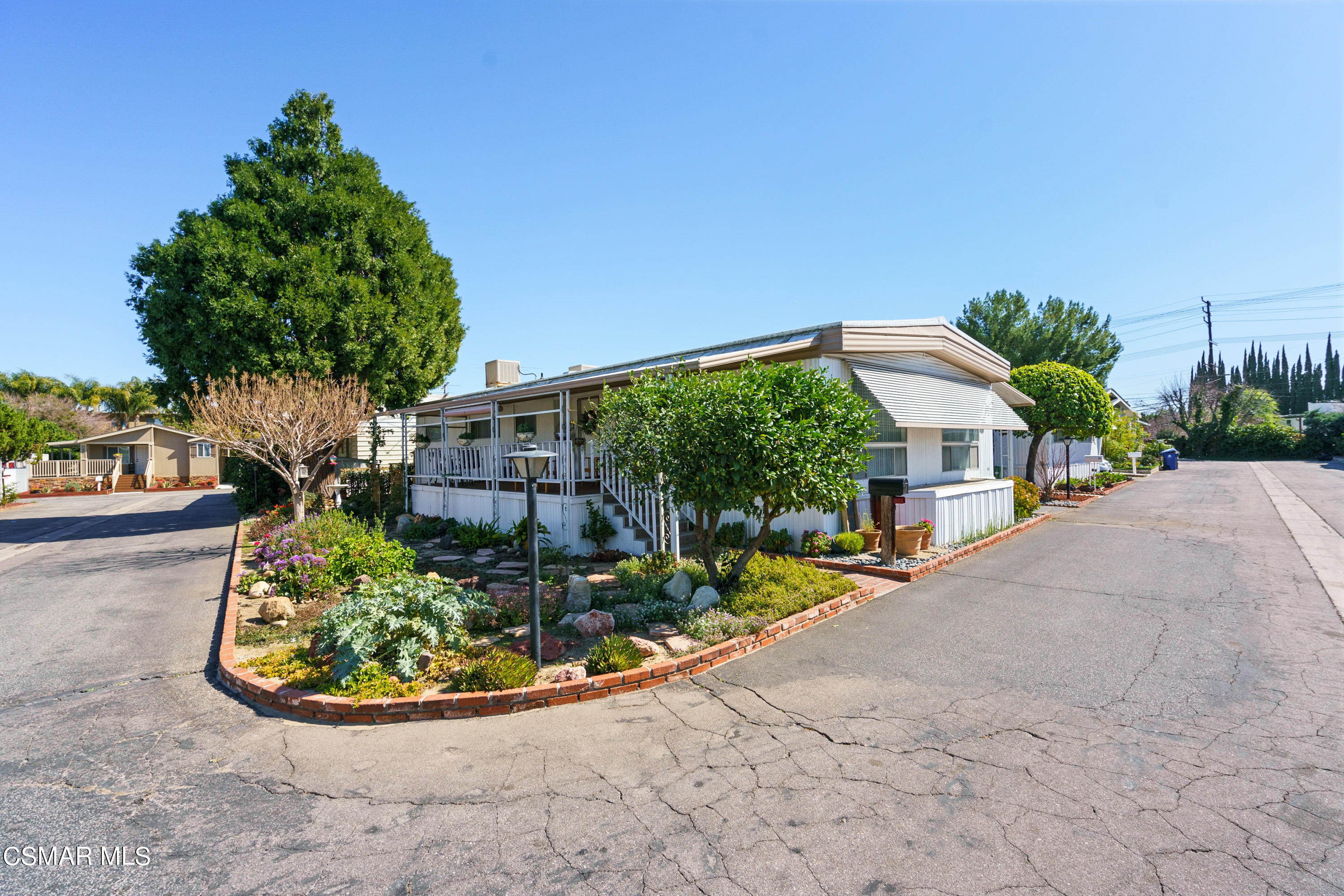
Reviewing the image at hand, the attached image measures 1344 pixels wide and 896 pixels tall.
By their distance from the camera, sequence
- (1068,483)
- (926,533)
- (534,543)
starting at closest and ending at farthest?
(534,543) < (926,533) < (1068,483)

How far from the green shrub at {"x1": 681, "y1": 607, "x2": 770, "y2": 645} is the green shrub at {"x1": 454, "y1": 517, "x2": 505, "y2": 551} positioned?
6.21 metres

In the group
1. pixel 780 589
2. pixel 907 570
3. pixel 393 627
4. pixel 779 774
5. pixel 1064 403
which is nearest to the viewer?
pixel 779 774

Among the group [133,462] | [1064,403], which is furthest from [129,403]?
[1064,403]

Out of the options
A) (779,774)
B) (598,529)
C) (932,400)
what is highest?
(932,400)

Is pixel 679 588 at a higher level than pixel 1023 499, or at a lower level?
lower

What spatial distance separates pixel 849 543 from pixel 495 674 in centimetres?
691

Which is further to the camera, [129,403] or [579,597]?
[129,403]

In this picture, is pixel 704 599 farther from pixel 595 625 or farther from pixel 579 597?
pixel 579 597

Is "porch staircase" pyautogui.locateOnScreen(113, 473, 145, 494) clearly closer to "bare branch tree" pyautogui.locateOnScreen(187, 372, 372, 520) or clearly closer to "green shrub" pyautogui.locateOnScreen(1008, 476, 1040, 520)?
"bare branch tree" pyautogui.locateOnScreen(187, 372, 372, 520)

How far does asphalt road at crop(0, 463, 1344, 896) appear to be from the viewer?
301 centimetres

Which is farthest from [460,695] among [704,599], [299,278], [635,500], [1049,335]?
[1049,335]

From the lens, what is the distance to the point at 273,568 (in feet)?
27.8

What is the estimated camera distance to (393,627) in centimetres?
534

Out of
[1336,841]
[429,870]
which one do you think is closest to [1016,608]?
[1336,841]
